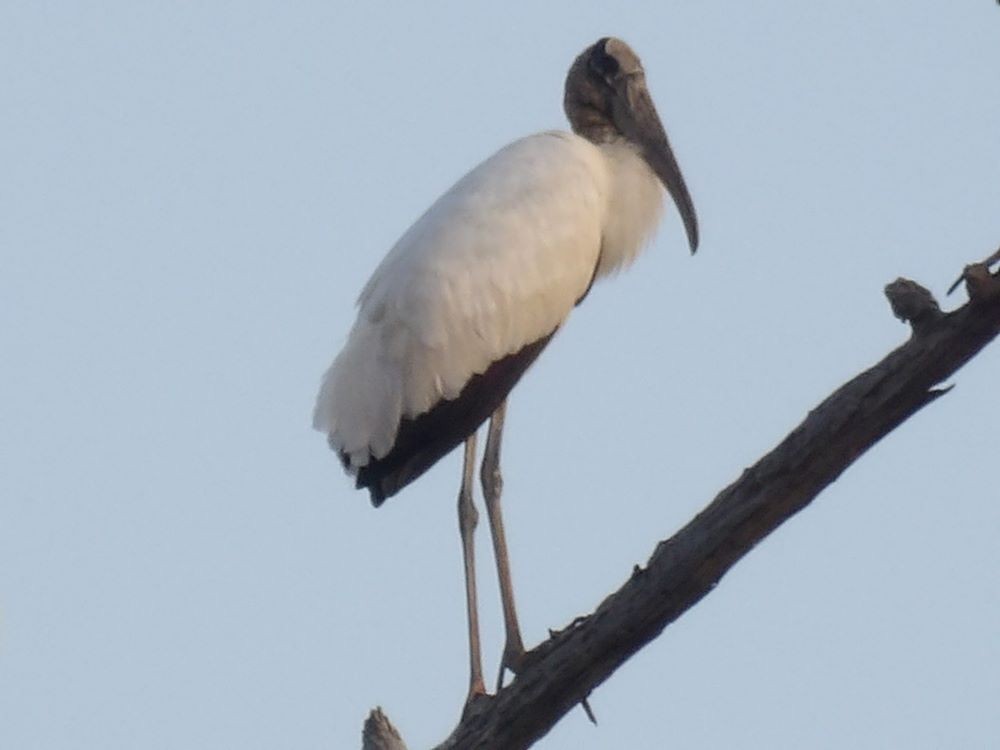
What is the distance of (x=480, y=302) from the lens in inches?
297

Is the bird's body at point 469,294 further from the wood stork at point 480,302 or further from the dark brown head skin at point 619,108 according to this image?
the dark brown head skin at point 619,108

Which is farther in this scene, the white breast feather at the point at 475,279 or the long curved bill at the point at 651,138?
the long curved bill at the point at 651,138

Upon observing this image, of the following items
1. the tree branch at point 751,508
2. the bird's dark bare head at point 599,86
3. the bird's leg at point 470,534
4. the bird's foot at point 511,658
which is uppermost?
the bird's dark bare head at point 599,86

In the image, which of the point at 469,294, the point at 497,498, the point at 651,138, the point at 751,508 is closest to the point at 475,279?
the point at 469,294

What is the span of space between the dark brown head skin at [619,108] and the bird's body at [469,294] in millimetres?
226

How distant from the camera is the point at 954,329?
5137mm

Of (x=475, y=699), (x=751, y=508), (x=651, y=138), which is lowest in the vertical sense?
(x=751, y=508)

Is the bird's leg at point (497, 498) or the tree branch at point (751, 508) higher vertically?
the bird's leg at point (497, 498)

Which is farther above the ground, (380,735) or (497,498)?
(497,498)

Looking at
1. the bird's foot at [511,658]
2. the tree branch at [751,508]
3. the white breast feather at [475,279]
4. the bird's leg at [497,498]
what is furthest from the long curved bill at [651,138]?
the tree branch at [751,508]

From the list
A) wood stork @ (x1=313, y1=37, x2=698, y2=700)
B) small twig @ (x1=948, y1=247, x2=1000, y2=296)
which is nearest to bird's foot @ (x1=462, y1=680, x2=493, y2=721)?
wood stork @ (x1=313, y1=37, x2=698, y2=700)

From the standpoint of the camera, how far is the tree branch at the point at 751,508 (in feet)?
16.9

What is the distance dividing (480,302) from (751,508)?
2323mm

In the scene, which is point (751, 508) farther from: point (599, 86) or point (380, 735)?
point (599, 86)
